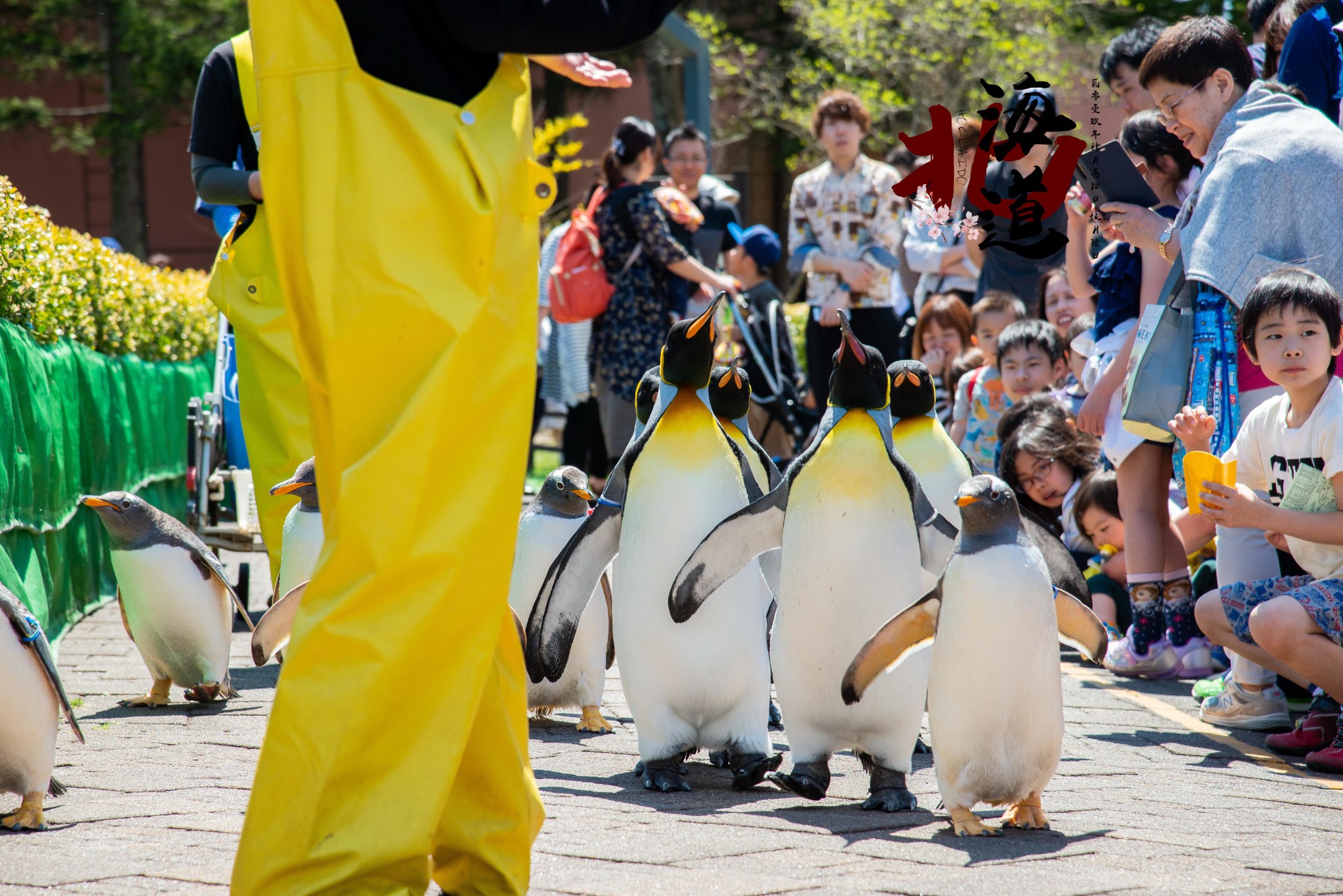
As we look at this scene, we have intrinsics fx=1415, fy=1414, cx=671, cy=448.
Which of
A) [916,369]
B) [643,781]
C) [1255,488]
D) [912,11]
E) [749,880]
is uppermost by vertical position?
[912,11]

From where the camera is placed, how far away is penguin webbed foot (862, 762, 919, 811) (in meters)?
3.23

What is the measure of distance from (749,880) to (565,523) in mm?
2028

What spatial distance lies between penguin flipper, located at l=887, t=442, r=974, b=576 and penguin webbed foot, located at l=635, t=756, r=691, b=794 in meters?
0.79

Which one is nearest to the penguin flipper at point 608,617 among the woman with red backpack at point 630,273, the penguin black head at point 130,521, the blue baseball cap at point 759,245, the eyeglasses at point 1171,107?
the penguin black head at point 130,521

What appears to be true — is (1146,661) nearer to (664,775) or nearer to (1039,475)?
(1039,475)

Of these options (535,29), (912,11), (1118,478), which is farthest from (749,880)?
(912,11)

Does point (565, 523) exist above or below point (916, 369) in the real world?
below

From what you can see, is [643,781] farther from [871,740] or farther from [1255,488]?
[1255,488]

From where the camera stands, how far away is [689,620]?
3.54 m

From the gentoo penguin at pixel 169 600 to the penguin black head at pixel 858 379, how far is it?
6.76 feet

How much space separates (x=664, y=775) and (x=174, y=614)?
5.82 ft

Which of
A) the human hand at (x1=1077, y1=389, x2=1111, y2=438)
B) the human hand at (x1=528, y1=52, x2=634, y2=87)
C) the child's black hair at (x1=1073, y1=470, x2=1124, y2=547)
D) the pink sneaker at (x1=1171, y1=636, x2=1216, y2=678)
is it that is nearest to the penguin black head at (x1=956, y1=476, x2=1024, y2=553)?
the human hand at (x1=528, y1=52, x2=634, y2=87)

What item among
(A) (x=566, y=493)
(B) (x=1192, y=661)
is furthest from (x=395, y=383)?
(B) (x=1192, y=661)

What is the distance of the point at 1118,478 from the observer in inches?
203
